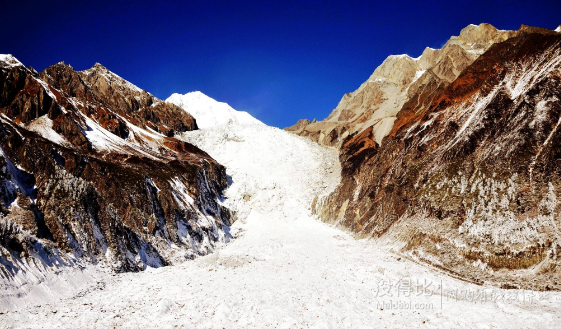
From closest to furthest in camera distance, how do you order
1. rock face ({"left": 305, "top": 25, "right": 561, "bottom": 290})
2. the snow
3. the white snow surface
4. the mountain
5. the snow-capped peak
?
the white snow surface, rock face ({"left": 305, "top": 25, "right": 561, "bottom": 290}), the snow, the snow-capped peak, the mountain

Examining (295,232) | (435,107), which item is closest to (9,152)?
(295,232)

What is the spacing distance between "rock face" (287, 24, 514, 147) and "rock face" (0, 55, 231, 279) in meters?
46.7

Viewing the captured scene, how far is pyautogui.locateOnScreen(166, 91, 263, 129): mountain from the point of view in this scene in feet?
487

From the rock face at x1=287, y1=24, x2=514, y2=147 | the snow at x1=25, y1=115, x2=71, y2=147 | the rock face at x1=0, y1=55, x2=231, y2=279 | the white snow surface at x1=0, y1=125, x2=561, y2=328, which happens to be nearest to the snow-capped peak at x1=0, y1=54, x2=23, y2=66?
the rock face at x1=0, y1=55, x2=231, y2=279

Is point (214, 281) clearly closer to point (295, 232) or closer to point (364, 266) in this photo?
point (364, 266)

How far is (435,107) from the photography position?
140 feet

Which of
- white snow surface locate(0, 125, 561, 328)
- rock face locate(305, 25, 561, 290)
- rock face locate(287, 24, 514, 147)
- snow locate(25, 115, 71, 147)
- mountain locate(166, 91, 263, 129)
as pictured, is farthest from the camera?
mountain locate(166, 91, 263, 129)

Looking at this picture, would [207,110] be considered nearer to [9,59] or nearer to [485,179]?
[9,59]

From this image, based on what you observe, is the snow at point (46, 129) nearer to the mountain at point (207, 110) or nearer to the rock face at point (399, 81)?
the rock face at point (399, 81)

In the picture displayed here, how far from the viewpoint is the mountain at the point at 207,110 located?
148 meters

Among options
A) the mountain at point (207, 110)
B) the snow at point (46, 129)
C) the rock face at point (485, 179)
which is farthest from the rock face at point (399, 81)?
the snow at point (46, 129)

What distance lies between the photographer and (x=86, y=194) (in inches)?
1019

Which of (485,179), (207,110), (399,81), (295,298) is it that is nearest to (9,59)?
(295,298)

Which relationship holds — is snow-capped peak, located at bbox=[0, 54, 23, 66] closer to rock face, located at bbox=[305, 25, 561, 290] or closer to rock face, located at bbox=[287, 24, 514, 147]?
rock face, located at bbox=[305, 25, 561, 290]
